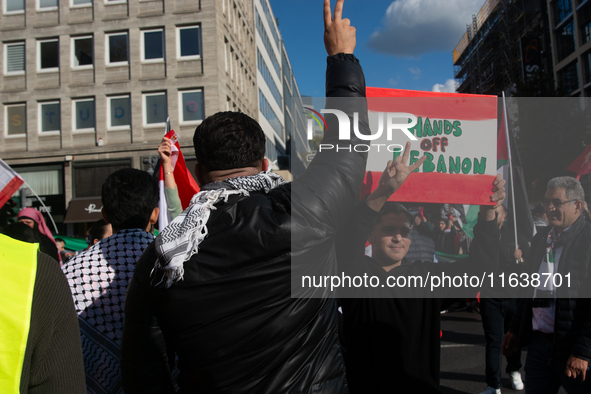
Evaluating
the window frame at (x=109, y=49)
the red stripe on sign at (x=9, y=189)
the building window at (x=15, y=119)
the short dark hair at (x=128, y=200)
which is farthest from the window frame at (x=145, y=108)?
the short dark hair at (x=128, y=200)

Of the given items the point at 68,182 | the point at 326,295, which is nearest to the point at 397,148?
the point at 326,295

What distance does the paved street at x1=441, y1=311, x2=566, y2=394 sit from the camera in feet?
15.6

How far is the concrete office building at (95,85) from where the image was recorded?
23281 mm

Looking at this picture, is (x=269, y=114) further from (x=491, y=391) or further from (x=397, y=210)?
(x=397, y=210)

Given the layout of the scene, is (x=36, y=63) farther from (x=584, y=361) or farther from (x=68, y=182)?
(x=584, y=361)

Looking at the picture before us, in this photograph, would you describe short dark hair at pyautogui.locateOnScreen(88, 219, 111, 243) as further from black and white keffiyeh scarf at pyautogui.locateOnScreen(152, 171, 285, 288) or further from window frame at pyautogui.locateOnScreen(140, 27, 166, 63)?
window frame at pyautogui.locateOnScreen(140, 27, 166, 63)

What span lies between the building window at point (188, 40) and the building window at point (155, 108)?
7.84ft

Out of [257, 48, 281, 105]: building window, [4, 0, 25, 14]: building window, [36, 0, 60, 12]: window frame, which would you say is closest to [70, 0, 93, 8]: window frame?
[36, 0, 60, 12]: window frame

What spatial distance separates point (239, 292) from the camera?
58.4 inches

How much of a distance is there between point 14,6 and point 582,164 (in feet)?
95.8

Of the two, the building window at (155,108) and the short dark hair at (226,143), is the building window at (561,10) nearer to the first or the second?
the building window at (155,108)

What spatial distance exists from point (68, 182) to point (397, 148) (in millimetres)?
24665

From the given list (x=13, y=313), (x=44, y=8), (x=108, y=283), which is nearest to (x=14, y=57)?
(x=44, y=8)

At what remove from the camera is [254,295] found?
4.91 feet
